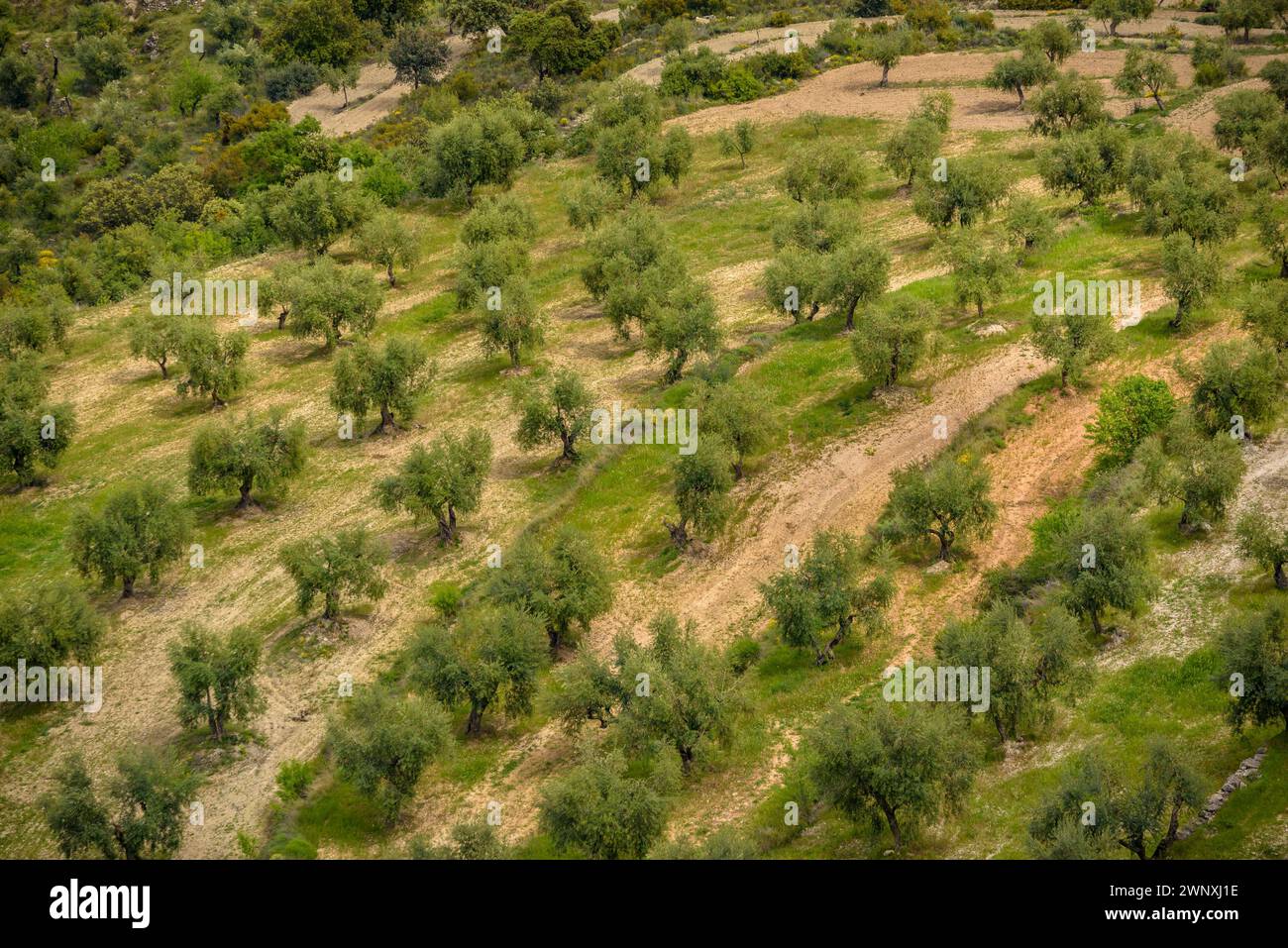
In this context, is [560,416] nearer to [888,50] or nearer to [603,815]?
[603,815]

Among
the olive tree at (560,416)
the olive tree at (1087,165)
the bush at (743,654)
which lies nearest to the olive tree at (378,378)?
the olive tree at (560,416)

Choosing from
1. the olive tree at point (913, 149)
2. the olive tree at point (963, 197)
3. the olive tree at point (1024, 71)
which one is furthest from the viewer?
the olive tree at point (1024, 71)

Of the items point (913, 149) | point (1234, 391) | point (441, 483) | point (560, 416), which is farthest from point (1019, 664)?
point (913, 149)

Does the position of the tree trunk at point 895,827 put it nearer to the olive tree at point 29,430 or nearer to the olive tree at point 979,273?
the olive tree at point 979,273

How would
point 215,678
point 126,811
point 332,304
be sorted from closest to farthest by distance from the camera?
point 126,811 < point 215,678 < point 332,304

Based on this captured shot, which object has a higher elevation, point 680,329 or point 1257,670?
point 680,329
